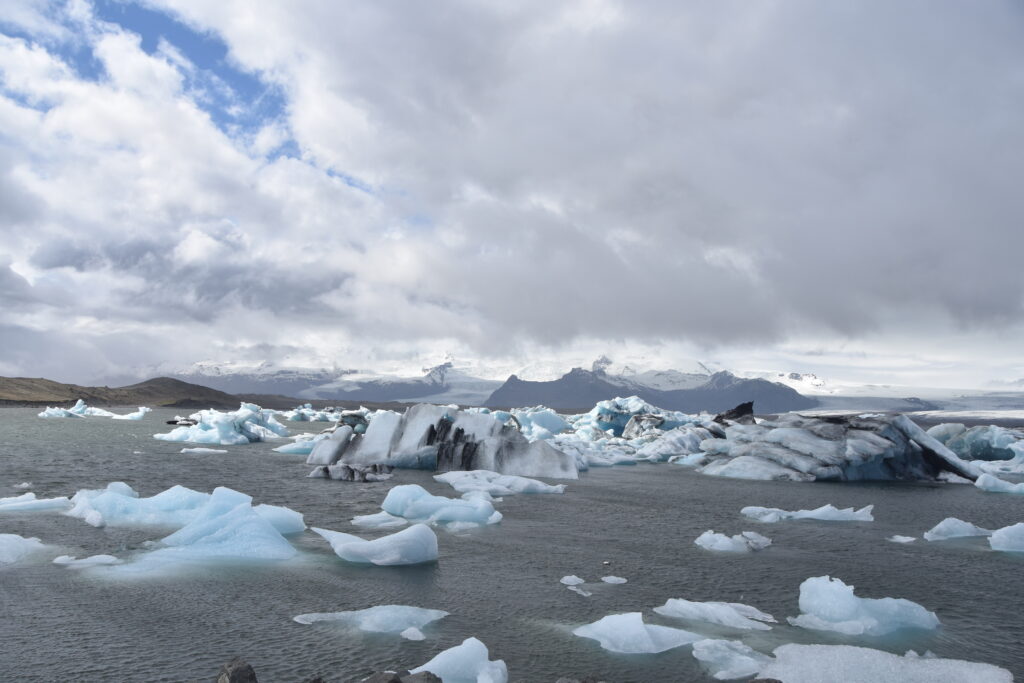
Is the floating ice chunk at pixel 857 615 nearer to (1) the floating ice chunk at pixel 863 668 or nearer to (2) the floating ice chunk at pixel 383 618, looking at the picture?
(1) the floating ice chunk at pixel 863 668

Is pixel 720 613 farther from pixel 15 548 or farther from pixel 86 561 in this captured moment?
pixel 15 548

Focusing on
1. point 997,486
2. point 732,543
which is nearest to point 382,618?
point 732,543

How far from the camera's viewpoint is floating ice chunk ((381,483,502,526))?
13352mm

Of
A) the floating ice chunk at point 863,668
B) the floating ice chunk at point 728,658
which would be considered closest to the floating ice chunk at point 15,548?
the floating ice chunk at point 728,658

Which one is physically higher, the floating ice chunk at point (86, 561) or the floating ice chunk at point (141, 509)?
the floating ice chunk at point (141, 509)

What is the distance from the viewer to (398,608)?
7371mm

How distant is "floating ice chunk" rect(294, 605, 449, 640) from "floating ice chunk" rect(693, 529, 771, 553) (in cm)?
598

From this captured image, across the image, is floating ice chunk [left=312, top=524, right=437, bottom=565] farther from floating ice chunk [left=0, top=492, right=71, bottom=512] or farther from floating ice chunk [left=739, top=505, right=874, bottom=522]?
floating ice chunk [left=739, top=505, right=874, bottom=522]

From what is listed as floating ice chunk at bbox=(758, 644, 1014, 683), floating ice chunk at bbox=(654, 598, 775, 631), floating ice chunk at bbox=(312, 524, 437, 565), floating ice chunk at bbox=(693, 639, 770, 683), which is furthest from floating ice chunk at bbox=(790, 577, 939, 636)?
floating ice chunk at bbox=(312, 524, 437, 565)

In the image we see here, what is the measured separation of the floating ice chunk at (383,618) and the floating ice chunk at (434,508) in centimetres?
586

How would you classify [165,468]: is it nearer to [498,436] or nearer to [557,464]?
[498,436]

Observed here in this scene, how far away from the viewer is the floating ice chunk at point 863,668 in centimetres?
604

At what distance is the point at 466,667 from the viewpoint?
5.67m

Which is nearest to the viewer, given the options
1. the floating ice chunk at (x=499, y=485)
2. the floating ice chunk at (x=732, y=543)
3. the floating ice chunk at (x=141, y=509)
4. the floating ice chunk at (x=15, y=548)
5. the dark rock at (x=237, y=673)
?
the dark rock at (x=237, y=673)
